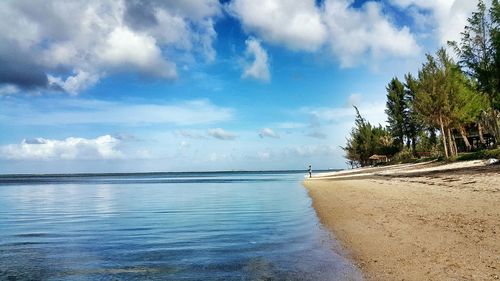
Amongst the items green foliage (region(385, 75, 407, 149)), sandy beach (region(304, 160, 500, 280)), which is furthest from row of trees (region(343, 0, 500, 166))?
sandy beach (region(304, 160, 500, 280))

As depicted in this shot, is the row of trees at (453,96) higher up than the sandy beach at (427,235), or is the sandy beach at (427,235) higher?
the row of trees at (453,96)

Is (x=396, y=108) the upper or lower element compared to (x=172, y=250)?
upper

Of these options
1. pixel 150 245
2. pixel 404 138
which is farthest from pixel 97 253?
pixel 404 138

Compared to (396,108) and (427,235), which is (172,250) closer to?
(427,235)

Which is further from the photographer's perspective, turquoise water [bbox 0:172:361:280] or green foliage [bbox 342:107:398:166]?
green foliage [bbox 342:107:398:166]

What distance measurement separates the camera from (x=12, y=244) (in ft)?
45.8

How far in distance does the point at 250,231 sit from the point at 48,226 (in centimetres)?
948

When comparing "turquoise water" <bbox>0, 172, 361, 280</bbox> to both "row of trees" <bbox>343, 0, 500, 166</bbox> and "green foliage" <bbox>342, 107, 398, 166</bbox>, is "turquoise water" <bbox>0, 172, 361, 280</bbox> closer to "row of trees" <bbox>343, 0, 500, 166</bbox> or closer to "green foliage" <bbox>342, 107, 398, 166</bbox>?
"row of trees" <bbox>343, 0, 500, 166</bbox>

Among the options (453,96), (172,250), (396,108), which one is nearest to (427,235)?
(172,250)

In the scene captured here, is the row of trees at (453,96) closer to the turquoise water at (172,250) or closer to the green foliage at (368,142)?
the green foliage at (368,142)

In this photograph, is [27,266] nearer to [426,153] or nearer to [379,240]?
[379,240]

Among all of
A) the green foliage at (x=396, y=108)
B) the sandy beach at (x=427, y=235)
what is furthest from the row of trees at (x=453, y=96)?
the sandy beach at (x=427, y=235)

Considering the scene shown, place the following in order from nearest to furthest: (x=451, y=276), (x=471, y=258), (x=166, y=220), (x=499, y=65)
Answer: (x=451, y=276) < (x=471, y=258) < (x=166, y=220) < (x=499, y=65)

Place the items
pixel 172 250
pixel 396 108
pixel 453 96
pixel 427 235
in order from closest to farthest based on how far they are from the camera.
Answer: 1. pixel 427 235
2. pixel 172 250
3. pixel 453 96
4. pixel 396 108
